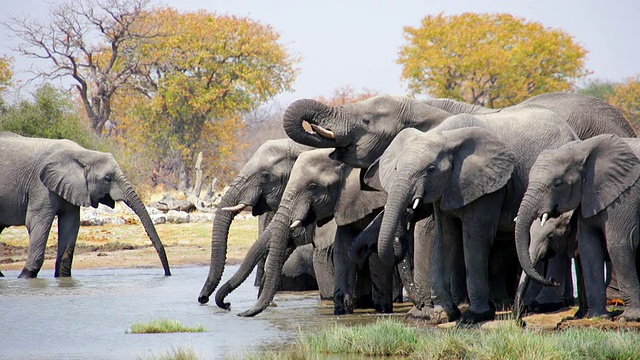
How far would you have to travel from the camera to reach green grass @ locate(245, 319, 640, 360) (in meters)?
7.89

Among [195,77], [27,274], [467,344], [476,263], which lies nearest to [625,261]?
[476,263]

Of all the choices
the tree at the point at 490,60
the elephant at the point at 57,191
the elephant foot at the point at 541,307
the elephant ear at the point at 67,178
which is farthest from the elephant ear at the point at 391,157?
the tree at the point at 490,60

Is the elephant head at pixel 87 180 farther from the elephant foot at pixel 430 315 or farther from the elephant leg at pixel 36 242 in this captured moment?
the elephant foot at pixel 430 315

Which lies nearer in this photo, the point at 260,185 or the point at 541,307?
the point at 541,307

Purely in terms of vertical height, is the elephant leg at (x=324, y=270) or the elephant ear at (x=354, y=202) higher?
the elephant ear at (x=354, y=202)

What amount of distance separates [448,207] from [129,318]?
359 centimetres

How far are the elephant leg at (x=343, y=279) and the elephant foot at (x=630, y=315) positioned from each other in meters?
2.87

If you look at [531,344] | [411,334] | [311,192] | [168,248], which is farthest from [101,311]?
[168,248]

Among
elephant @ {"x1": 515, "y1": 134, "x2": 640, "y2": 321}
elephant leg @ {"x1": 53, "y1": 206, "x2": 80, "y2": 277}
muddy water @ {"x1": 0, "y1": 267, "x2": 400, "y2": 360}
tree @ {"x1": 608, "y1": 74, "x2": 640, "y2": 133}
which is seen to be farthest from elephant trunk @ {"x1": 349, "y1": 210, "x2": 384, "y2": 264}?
tree @ {"x1": 608, "y1": 74, "x2": 640, "y2": 133}

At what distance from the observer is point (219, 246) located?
12648 millimetres

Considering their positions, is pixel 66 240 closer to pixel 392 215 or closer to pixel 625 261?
pixel 392 215

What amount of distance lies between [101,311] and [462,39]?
4010cm

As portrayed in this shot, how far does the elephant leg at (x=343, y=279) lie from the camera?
37.8 ft

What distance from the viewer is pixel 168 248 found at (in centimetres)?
2214
